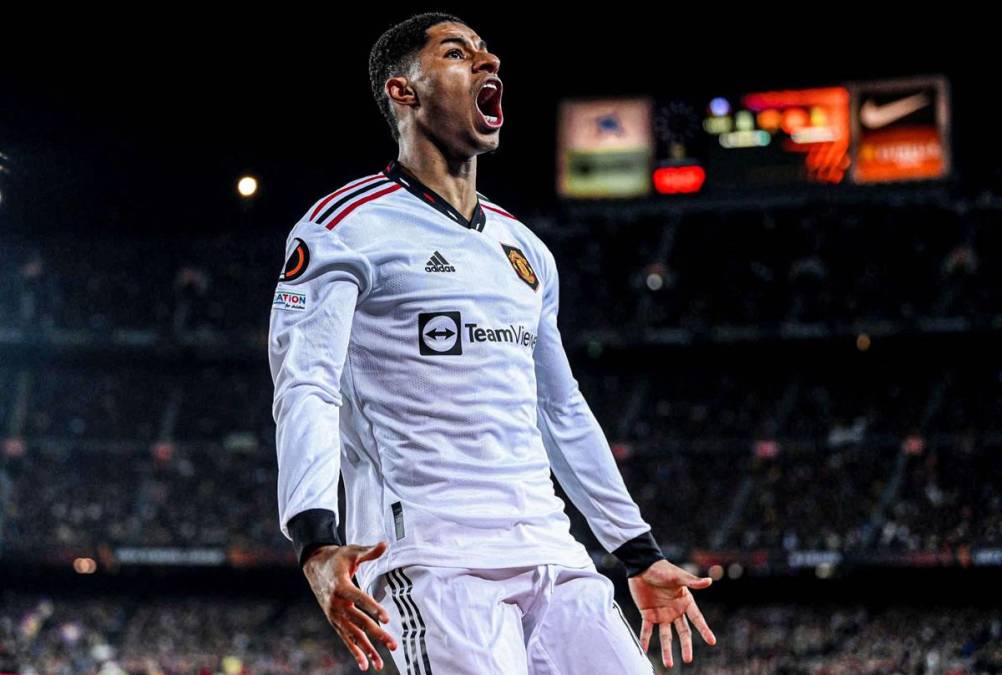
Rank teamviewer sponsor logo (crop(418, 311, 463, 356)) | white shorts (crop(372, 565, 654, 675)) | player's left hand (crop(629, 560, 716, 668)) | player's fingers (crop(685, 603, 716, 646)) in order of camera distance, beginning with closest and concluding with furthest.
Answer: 1. white shorts (crop(372, 565, 654, 675))
2. teamviewer sponsor logo (crop(418, 311, 463, 356))
3. player's fingers (crop(685, 603, 716, 646))
4. player's left hand (crop(629, 560, 716, 668))

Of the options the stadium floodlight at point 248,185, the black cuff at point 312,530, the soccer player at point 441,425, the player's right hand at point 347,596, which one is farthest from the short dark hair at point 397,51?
the stadium floodlight at point 248,185

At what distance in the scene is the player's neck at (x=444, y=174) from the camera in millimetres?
3674

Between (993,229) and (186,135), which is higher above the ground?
(186,135)

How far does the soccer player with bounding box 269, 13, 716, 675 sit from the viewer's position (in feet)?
10.2

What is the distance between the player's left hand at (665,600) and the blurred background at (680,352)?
743 inches

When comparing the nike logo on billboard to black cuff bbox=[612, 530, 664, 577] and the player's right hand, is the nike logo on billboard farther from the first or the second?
the player's right hand

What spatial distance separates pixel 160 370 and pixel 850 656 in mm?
18478

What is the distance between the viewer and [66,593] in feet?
95.8

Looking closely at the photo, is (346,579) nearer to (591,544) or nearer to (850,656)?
(850,656)

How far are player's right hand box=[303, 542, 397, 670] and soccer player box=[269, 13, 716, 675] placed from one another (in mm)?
11

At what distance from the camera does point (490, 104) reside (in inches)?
147

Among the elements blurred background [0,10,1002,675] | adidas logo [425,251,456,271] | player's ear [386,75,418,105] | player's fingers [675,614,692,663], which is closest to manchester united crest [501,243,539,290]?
adidas logo [425,251,456,271]

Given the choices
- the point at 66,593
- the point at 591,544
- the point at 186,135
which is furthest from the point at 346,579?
the point at 66,593

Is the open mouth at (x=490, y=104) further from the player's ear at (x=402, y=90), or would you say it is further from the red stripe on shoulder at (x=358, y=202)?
the red stripe on shoulder at (x=358, y=202)
